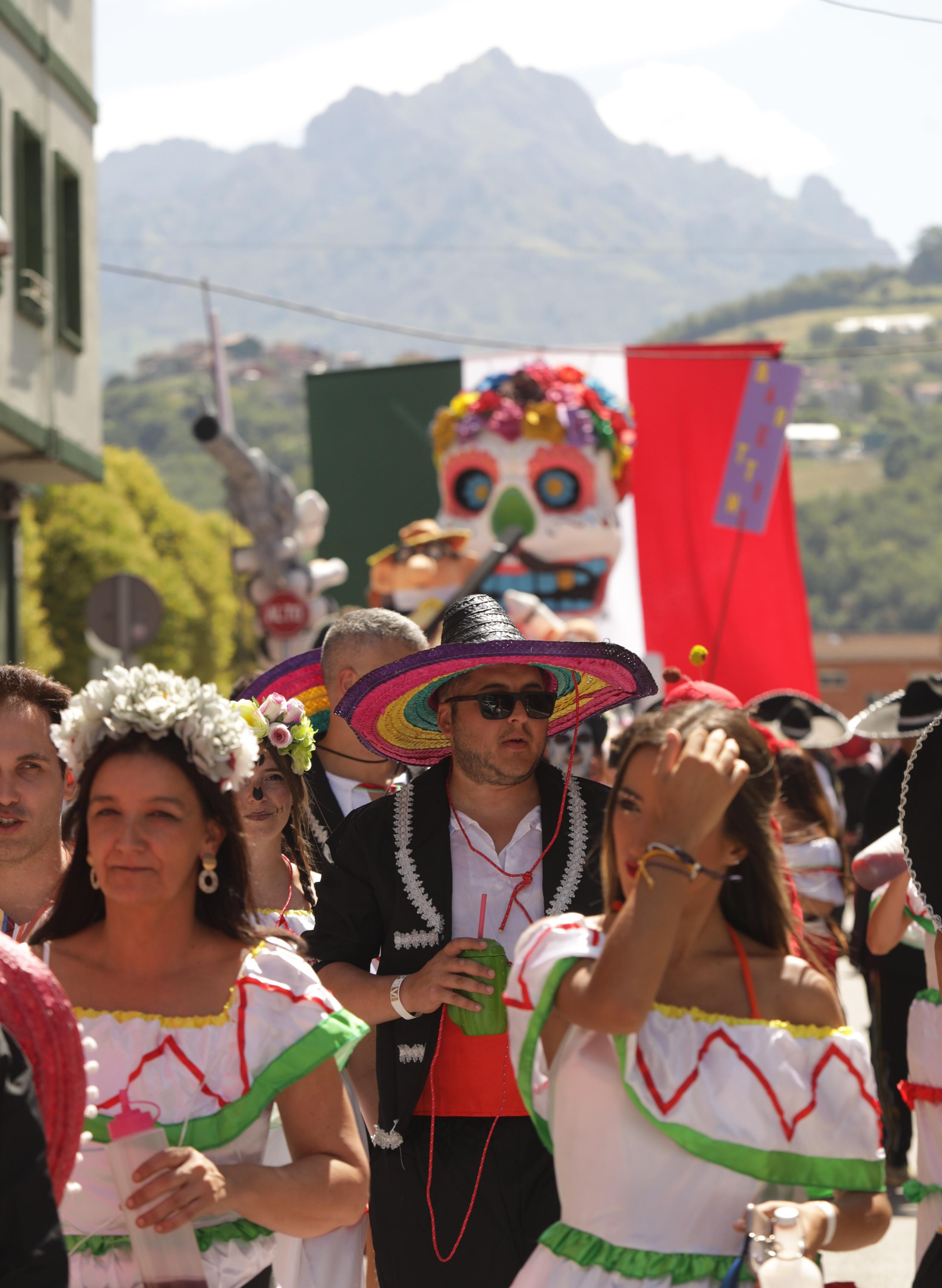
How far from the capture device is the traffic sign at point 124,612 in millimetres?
12133

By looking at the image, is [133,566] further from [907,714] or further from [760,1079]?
[760,1079]

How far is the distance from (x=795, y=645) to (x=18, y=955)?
15.2 metres

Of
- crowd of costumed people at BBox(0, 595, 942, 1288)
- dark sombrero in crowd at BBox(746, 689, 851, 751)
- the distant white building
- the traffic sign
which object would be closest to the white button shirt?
crowd of costumed people at BBox(0, 595, 942, 1288)

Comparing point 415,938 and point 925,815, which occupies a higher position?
point 925,815

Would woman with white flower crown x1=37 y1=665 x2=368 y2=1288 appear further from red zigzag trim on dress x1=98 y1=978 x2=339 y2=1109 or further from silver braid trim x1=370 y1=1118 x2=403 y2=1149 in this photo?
silver braid trim x1=370 y1=1118 x2=403 y2=1149

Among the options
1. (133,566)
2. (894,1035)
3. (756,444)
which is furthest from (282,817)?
(133,566)

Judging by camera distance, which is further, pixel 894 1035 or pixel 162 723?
pixel 894 1035

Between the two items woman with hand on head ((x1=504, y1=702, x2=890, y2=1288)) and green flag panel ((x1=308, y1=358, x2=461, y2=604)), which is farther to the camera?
green flag panel ((x1=308, y1=358, x2=461, y2=604))

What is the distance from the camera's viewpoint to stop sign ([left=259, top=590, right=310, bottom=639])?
67.0 feet

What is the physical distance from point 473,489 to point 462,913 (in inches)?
382

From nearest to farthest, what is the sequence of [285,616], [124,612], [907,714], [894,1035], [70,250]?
1. [907,714]
2. [894,1035]
3. [124,612]
4. [70,250]
5. [285,616]

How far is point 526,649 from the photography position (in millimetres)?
4062

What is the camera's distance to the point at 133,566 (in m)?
47.6

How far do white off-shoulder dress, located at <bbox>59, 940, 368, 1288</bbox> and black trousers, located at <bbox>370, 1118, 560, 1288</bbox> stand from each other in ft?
3.75
